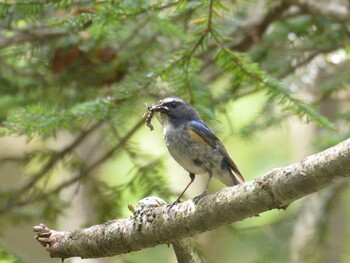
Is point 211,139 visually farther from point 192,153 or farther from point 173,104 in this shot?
point 173,104

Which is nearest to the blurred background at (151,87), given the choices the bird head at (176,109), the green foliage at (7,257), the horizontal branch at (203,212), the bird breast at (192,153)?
the bird head at (176,109)

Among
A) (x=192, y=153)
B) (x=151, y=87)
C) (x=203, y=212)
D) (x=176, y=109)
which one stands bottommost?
(x=203, y=212)

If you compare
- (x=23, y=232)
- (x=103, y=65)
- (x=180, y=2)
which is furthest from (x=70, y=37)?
(x=23, y=232)

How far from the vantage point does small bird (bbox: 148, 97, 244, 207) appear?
147 inches

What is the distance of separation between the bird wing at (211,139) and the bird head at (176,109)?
65 millimetres

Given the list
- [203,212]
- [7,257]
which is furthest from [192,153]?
[7,257]

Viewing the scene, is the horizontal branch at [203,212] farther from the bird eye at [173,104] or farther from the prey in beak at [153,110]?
the bird eye at [173,104]

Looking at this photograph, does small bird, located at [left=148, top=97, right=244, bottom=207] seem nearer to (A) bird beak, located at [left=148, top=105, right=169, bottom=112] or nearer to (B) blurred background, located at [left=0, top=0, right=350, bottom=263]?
(A) bird beak, located at [left=148, top=105, right=169, bottom=112]

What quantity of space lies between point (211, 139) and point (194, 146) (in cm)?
11

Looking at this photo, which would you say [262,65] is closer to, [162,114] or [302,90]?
[302,90]

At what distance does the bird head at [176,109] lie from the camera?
3850 millimetres

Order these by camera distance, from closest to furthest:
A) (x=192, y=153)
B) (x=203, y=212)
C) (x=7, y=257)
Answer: (x=203, y=212) → (x=7, y=257) → (x=192, y=153)

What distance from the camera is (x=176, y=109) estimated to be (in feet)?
12.7

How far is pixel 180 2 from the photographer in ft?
10.9
